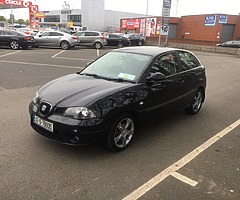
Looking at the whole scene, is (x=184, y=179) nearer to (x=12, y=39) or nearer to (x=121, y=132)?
(x=121, y=132)

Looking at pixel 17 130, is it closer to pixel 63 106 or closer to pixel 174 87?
pixel 63 106

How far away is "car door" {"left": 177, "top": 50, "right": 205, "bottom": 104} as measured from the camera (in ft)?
16.6

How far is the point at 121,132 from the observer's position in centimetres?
381

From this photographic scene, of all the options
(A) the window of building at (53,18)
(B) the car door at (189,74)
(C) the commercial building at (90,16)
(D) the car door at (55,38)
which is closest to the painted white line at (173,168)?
(B) the car door at (189,74)

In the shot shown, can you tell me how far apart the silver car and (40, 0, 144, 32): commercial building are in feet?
227

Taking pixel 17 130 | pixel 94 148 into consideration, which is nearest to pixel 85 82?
pixel 94 148

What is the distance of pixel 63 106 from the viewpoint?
341cm

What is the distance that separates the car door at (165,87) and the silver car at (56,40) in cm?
1716

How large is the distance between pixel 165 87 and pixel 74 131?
74.9 inches

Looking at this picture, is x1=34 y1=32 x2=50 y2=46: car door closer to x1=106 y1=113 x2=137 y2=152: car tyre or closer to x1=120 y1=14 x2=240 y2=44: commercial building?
x1=106 y1=113 x2=137 y2=152: car tyre

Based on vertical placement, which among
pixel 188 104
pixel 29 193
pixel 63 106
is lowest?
pixel 29 193

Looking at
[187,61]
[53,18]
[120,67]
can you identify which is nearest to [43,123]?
[120,67]

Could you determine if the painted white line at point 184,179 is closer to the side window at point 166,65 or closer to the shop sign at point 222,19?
the side window at point 166,65

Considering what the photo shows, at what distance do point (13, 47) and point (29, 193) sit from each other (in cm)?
1777
